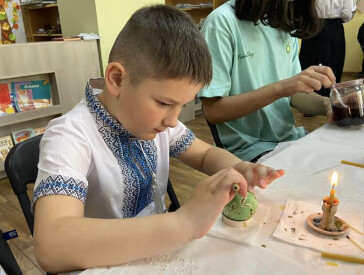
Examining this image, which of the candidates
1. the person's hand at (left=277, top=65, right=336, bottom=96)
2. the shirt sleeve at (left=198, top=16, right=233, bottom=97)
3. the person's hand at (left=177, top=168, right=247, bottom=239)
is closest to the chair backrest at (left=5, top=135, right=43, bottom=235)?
the person's hand at (left=177, top=168, right=247, bottom=239)

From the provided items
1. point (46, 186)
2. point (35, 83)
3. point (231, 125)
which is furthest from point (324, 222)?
point (35, 83)

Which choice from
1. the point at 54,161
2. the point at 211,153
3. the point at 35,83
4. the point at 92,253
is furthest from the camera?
the point at 35,83

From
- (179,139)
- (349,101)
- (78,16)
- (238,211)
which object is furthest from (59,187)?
(78,16)

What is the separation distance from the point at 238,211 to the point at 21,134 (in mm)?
2549

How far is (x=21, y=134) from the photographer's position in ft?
8.98

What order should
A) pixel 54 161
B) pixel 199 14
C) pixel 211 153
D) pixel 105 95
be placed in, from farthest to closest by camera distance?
pixel 199 14 → pixel 211 153 → pixel 105 95 → pixel 54 161

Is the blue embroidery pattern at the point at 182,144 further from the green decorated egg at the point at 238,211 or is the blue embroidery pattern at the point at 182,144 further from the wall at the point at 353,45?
the wall at the point at 353,45

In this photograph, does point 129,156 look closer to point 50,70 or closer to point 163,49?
point 163,49

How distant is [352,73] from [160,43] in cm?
573

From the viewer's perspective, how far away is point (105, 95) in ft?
2.65

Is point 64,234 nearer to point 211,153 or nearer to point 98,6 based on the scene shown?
point 211,153

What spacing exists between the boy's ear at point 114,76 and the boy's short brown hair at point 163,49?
18mm

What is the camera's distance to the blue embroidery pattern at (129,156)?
2.60 ft

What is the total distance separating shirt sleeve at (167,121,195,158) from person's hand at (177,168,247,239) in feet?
1.32
